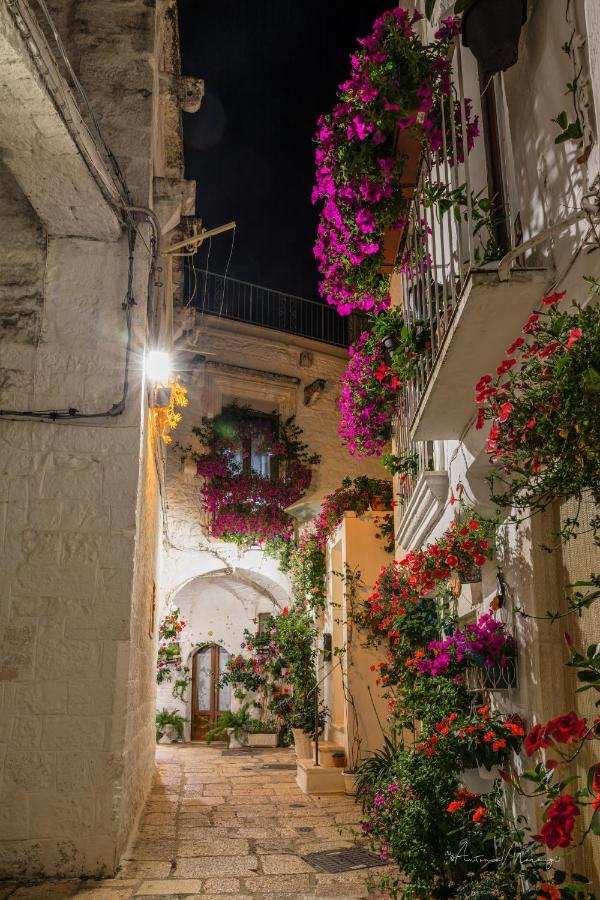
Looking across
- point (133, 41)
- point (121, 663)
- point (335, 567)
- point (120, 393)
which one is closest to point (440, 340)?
point (120, 393)

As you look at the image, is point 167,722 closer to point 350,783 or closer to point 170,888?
point 350,783

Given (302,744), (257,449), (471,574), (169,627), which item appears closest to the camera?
(471,574)

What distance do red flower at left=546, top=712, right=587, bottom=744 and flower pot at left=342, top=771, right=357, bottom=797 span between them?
7164 millimetres

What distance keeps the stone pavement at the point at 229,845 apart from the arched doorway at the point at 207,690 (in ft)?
17.6

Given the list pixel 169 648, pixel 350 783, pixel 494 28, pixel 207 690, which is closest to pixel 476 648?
pixel 494 28

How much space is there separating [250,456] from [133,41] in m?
8.73

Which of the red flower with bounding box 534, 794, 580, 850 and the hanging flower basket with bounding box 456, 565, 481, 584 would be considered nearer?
the red flower with bounding box 534, 794, 580, 850

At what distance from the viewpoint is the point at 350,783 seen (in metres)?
8.52

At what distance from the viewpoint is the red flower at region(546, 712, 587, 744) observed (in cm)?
191

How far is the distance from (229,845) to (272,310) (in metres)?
11.3

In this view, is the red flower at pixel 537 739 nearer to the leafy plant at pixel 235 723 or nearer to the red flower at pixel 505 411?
the red flower at pixel 505 411

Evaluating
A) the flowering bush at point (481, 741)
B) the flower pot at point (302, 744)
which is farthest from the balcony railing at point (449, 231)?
the flower pot at point (302, 744)

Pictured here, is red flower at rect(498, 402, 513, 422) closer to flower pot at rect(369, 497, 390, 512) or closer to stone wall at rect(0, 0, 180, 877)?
stone wall at rect(0, 0, 180, 877)

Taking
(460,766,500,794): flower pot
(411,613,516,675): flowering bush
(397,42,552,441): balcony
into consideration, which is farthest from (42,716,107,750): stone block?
(397,42,552,441): balcony
